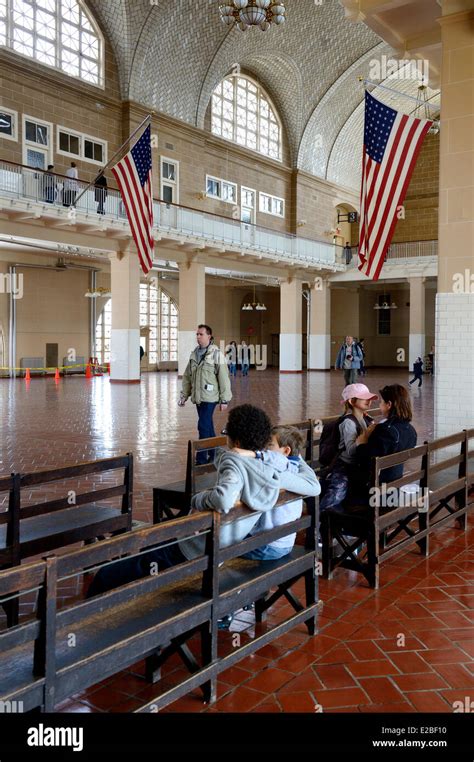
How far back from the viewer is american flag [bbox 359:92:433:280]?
7.59m

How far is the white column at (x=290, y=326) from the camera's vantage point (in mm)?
31438

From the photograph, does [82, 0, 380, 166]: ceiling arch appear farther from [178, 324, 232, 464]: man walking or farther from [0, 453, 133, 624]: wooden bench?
[0, 453, 133, 624]: wooden bench

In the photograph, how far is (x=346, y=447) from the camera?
467 centimetres

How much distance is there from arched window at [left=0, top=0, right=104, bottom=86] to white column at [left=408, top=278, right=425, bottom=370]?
1666cm

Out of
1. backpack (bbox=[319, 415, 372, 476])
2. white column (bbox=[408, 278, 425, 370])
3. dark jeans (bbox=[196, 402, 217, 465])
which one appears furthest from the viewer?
white column (bbox=[408, 278, 425, 370])

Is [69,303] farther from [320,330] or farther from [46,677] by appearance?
[46,677]

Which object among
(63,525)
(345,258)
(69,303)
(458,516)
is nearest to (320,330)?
(345,258)

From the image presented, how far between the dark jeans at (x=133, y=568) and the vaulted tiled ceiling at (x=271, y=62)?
911 inches

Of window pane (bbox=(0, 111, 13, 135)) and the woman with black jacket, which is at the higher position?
window pane (bbox=(0, 111, 13, 135))

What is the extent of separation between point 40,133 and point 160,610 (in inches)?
856

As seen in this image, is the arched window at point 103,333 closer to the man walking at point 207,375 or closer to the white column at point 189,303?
the white column at point 189,303

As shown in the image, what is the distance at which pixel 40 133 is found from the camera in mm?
21359

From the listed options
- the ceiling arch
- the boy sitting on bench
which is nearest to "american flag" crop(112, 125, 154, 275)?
the boy sitting on bench
